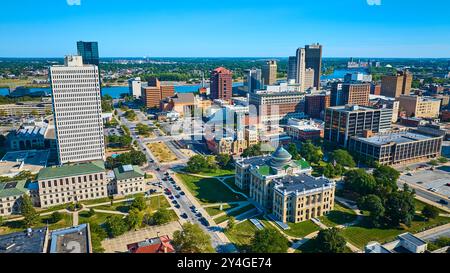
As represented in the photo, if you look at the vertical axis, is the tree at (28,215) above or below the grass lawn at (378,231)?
above

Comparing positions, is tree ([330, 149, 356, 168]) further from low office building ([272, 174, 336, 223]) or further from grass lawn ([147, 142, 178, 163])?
grass lawn ([147, 142, 178, 163])

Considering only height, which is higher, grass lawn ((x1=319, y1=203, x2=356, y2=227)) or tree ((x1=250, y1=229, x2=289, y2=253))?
tree ((x1=250, y1=229, x2=289, y2=253))

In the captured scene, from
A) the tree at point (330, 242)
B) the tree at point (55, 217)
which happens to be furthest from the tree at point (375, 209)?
the tree at point (55, 217)

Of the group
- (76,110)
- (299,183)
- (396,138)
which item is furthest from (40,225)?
(396,138)

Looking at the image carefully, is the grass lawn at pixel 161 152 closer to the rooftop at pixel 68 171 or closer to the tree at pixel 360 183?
the rooftop at pixel 68 171

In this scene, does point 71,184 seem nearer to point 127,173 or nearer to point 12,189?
point 12,189

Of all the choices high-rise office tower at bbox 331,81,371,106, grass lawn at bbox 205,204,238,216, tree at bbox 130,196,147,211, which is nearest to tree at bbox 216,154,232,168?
grass lawn at bbox 205,204,238,216
